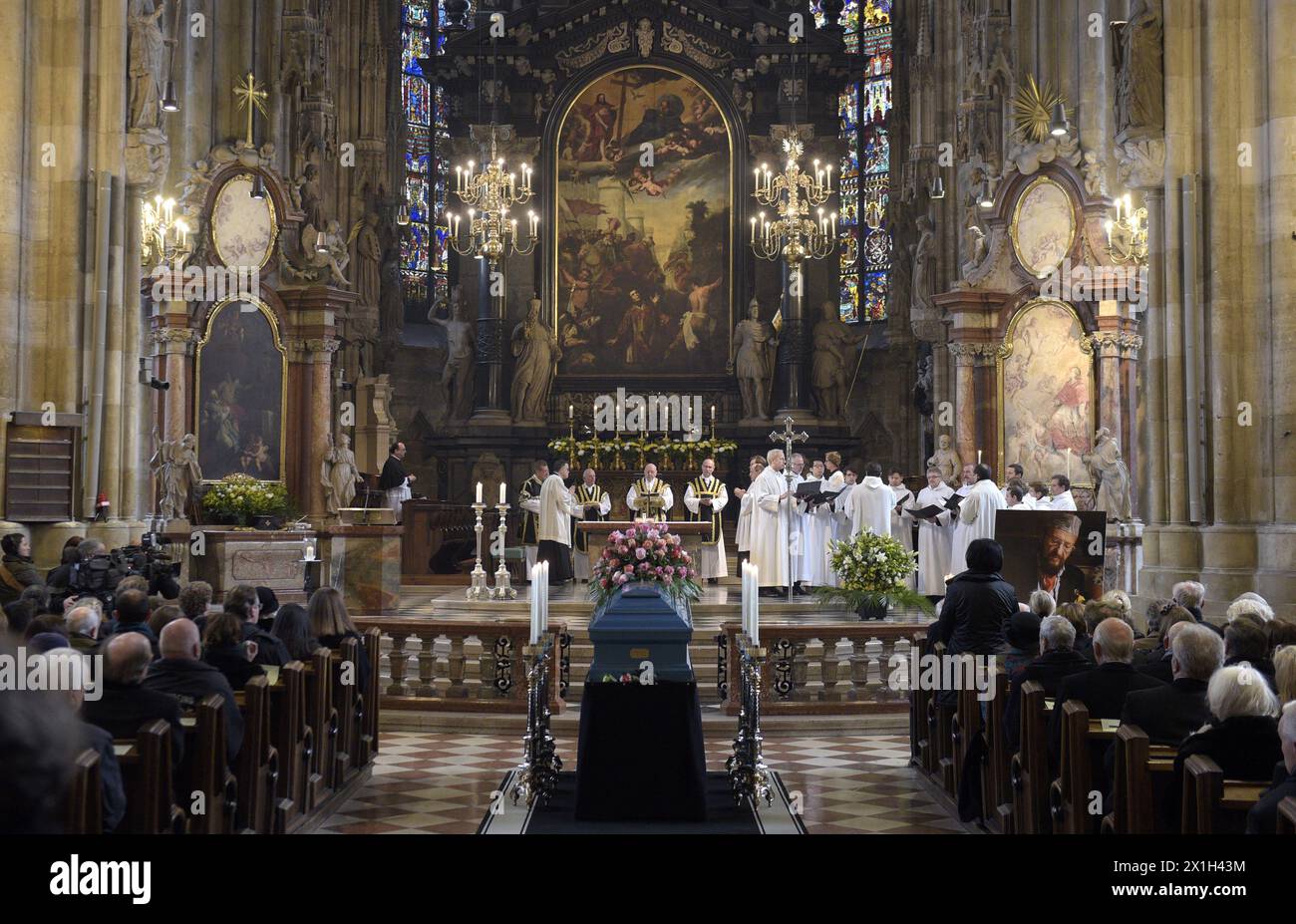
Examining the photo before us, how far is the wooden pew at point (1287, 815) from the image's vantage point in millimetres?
3957

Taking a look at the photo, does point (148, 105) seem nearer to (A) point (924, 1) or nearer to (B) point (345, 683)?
(B) point (345, 683)

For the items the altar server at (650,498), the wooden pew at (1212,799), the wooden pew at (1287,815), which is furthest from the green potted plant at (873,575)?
the wooden pew at (1287,815)

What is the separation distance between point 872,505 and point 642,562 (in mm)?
7939

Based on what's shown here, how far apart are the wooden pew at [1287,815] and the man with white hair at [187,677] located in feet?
14.2

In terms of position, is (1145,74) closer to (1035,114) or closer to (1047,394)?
(1035,114)

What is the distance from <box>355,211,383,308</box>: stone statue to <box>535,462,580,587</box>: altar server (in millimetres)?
10368

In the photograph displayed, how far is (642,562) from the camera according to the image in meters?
10.6

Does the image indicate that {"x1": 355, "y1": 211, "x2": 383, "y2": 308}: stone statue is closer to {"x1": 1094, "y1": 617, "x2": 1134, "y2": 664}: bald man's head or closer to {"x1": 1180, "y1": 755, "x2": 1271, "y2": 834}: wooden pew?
{"x1": 1094, "y1": 617, "x2": 1134, "y2": 664}: bald man's head

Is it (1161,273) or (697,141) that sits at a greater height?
(697,141)

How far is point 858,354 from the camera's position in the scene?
30.7m

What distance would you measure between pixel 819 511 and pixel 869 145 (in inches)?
619

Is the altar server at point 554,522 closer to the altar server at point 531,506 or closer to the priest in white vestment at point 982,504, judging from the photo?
the altar server at point 531,506
